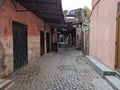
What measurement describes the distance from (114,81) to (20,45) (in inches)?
187

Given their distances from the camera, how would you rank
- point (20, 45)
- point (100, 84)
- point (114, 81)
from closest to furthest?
point (114, 81) < point (100, 84) < point (20, 45)

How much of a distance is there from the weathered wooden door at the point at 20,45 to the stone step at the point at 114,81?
3.85 metres

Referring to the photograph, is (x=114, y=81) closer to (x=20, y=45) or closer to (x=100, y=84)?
(x=100, y=84)

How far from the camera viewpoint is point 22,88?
18.2 ft

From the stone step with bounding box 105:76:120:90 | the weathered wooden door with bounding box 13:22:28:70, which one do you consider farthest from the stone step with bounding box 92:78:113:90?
the weathered wooden door with bounding box 13:22:28:70

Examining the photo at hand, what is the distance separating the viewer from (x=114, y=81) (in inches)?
228

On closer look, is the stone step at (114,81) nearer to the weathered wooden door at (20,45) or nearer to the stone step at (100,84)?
the stone step at (100,84)

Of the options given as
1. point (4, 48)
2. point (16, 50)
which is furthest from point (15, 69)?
point (4, 48)

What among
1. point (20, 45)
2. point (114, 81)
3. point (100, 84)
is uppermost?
point (20, 45)

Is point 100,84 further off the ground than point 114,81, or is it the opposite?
point 114,81

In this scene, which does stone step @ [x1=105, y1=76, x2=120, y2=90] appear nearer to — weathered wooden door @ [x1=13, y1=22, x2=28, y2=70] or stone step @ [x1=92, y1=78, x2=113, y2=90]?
stone step @ [x1=92, y1=78, x2=113, y2=90]

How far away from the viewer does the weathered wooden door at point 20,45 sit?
26.9 ft

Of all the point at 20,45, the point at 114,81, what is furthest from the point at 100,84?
the point at 20,45

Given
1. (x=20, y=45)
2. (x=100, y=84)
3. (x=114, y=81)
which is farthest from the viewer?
(x=20, y=45)
